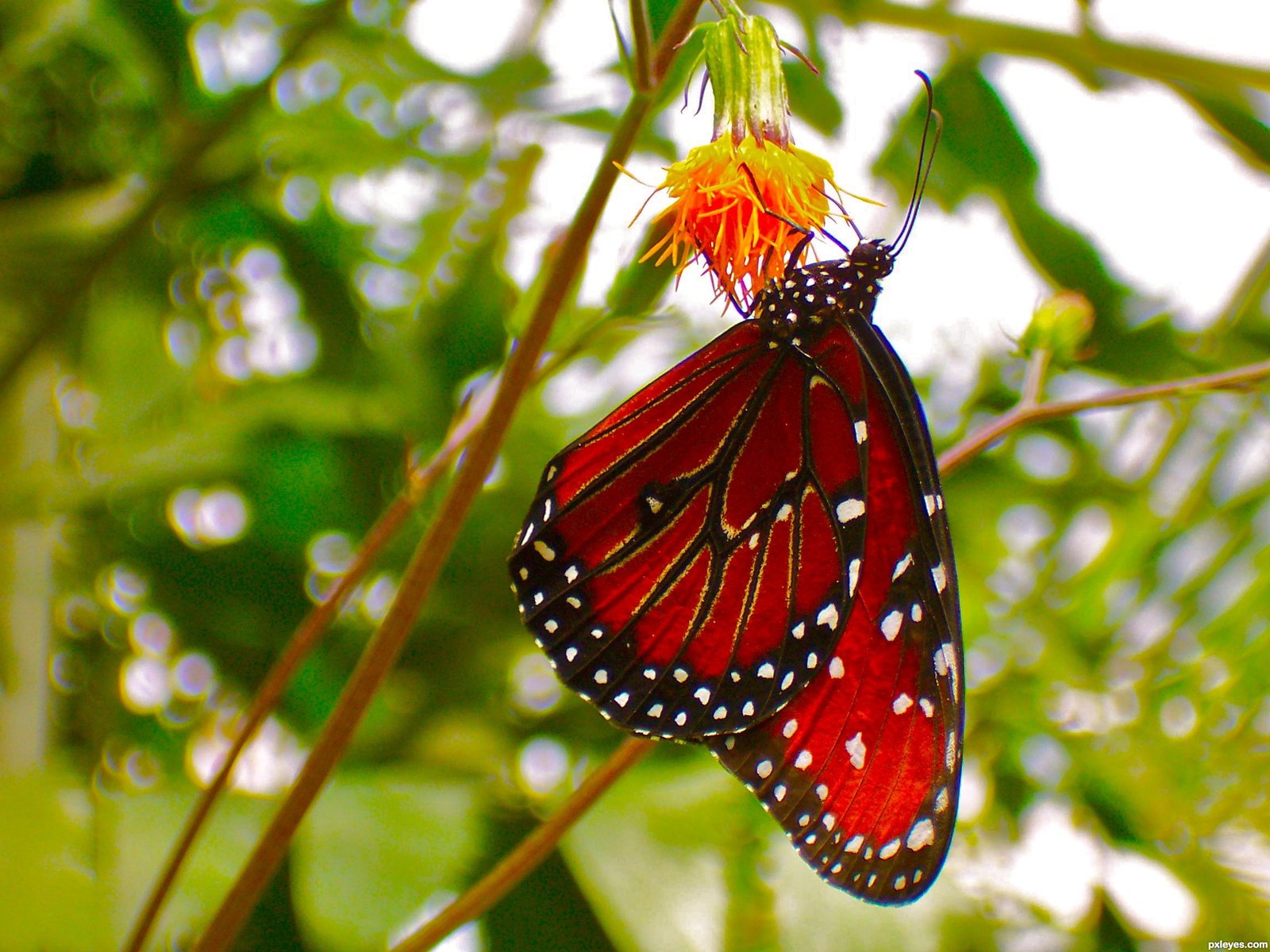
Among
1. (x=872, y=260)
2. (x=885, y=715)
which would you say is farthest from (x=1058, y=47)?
(x=885, y=715)

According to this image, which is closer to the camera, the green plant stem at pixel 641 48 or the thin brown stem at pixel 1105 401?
the green plant stem at pixel 641 48

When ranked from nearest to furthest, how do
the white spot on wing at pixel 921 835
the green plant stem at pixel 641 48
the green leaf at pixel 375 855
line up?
the green plant stem at pixel 641 48 < the white spot on wing at pixel 921 835 < the green leaf at pixel 375 855

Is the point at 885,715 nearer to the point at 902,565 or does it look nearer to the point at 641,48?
the point at 902,565

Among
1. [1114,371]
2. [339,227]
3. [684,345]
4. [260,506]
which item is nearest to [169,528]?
[260,506]

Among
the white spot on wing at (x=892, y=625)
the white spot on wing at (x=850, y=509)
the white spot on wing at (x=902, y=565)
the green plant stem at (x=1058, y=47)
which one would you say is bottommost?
the white spot on wing at (x=892, y=625)

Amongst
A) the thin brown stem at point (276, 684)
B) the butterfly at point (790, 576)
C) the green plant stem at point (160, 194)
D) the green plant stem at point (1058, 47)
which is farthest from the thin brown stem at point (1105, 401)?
the green plant stem at point (160, 194)

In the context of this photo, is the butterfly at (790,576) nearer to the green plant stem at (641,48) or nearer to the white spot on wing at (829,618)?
the white spot on wing at (829,618)

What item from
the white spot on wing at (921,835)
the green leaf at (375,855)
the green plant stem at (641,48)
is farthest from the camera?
the green leaf at (375,855)
